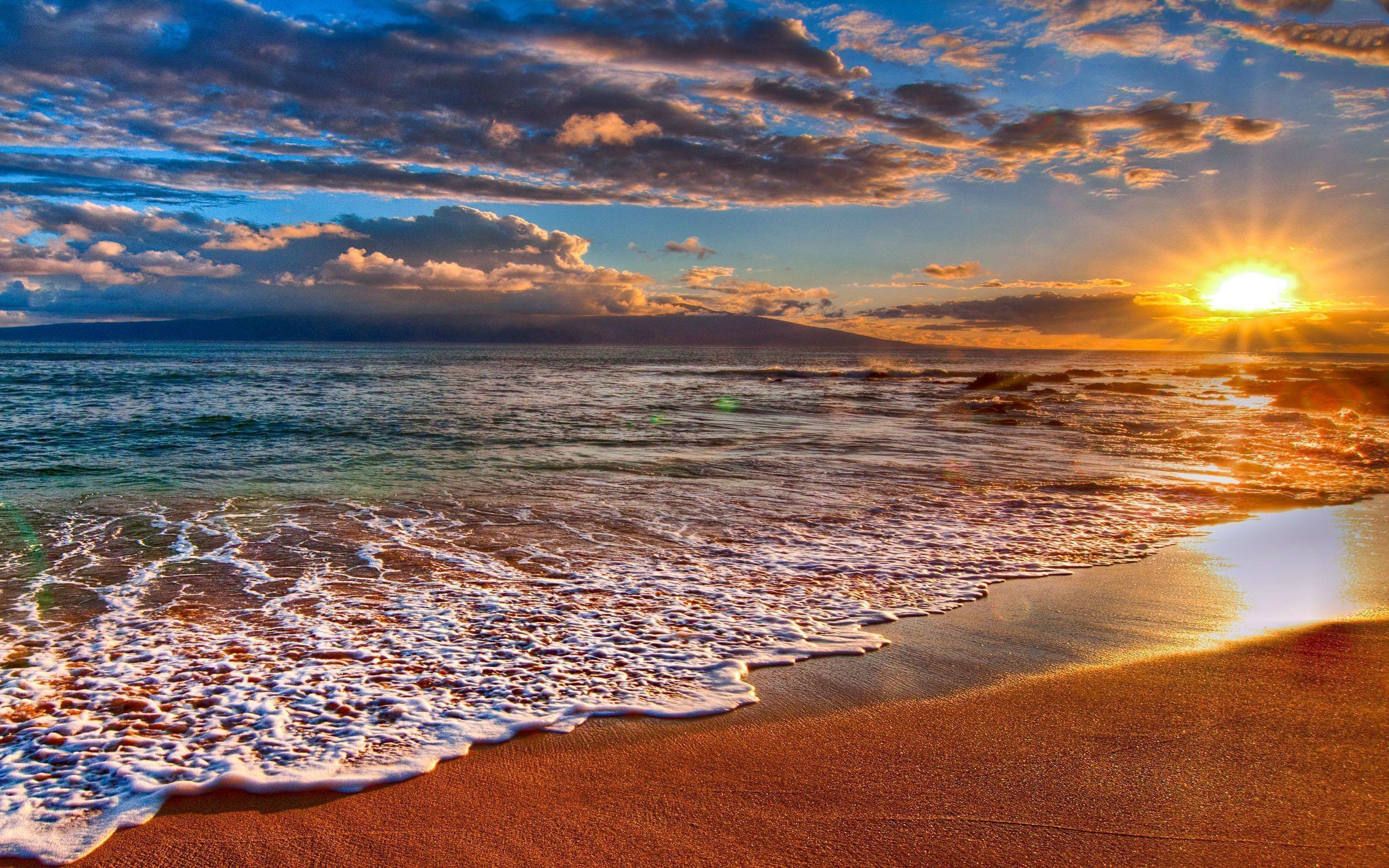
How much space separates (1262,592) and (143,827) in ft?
25.5

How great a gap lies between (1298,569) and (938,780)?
19.4 ft

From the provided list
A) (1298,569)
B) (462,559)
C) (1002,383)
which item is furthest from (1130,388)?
(462,559)

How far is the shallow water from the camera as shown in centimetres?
386

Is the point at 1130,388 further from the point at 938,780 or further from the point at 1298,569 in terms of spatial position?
the point at 938,780

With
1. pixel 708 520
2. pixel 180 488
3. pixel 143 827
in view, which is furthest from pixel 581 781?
pixel 180 488

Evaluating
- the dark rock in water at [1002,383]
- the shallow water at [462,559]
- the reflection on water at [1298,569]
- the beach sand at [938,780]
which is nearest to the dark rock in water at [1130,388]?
the dark rock in water at [1002,383]

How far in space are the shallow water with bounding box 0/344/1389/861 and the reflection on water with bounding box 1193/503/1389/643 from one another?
69cm

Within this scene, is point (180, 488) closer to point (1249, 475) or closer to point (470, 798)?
point (470, 798)

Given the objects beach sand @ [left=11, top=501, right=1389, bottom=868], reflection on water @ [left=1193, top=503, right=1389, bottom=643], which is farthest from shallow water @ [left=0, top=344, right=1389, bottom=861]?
reflection on water @ [left=1193, top=503, right=1389, bottom=643]

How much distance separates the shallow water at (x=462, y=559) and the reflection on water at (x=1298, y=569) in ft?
2.26

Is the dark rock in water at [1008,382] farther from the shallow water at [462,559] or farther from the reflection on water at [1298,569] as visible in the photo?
the reflection on water at [1298,569]

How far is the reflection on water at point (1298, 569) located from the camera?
557 cm

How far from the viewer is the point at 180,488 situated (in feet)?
35.9

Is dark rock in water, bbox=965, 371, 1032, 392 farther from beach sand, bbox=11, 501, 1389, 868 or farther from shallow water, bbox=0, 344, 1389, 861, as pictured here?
beach sand, bbox=11, 501, 1389, 868
